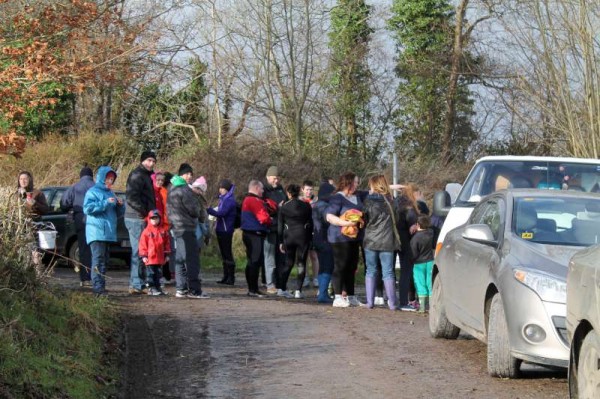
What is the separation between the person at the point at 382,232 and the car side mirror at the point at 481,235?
5.24 m

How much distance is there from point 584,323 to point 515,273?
6.77 feet

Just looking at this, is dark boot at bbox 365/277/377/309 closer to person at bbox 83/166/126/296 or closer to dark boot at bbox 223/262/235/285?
person at bbox 83/166/126/296

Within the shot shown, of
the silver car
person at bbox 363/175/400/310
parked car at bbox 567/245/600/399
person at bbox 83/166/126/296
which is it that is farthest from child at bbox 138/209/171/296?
parked car at bbox 567/245/600/399

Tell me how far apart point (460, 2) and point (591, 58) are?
57.0 ft

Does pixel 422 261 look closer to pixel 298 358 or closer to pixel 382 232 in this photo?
pixel 382 232

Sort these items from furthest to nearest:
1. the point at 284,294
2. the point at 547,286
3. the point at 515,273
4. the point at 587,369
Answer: the point at 284,294
the point at 515,273
the point at 547,286
the point at 587,369

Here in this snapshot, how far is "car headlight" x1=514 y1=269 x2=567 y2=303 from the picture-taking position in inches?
354

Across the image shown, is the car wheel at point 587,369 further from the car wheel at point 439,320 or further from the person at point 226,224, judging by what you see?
the person at point 226,224

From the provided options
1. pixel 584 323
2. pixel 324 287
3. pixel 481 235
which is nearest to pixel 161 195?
pixel 324 287

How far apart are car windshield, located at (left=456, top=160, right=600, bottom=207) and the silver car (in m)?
2.28

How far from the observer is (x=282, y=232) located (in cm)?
1750

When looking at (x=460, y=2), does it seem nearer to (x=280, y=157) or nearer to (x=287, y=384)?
(x=280, y=157)

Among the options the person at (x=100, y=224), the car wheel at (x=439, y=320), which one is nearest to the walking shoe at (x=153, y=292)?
the person at (x=100, y=224)

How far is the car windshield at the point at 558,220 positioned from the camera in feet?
33.3
